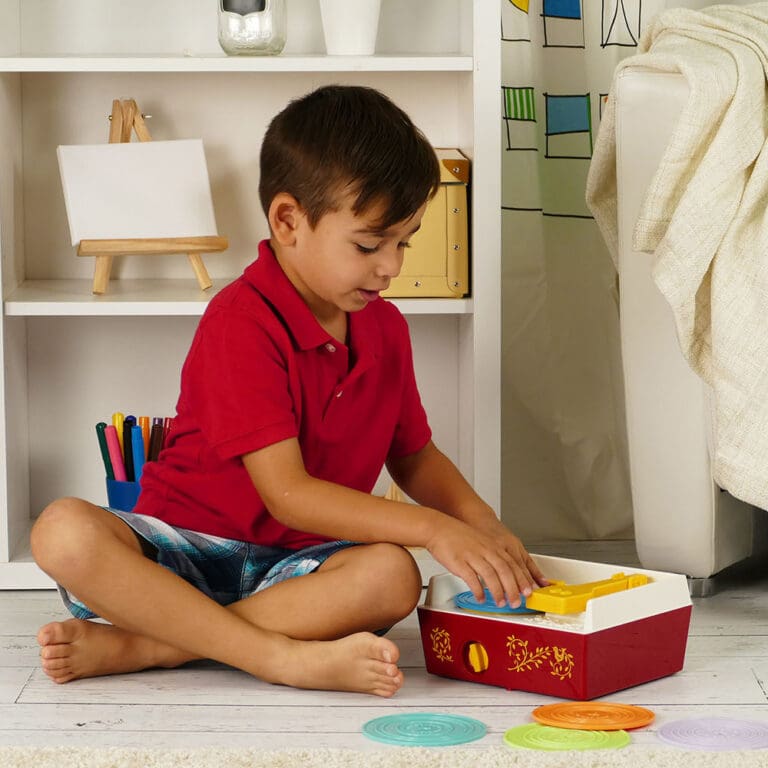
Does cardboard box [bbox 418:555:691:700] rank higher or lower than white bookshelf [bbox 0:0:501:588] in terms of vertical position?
lower

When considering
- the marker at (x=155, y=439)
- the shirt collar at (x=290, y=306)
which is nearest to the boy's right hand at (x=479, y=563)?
the shirt collar at (x=290, y=306)

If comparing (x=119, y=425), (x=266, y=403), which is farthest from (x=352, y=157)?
(x=119, y=425)

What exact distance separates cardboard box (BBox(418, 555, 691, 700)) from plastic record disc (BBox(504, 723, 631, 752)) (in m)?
0.09

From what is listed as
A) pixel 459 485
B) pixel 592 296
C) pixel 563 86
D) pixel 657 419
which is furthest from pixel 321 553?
pixel 563 86

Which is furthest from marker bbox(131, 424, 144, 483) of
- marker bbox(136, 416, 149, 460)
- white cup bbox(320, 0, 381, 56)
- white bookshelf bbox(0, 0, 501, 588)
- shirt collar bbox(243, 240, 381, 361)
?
white cup bbox(320, 0, 381, 56)

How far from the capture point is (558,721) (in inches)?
42.0

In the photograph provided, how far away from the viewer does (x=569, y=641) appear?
44.3 inches

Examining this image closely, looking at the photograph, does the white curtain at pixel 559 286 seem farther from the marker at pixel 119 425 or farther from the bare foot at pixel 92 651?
the bare foot at pixel 92 651

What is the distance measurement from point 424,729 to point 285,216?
508 millimetres

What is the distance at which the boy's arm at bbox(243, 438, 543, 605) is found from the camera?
1153mm

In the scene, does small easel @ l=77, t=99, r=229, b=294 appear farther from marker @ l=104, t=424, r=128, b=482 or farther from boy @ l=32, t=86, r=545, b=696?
boy @ l=32, t=86, r=545, b=696

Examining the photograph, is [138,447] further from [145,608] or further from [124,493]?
[145,608]

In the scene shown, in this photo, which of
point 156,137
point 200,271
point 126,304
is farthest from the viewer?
point 156,137

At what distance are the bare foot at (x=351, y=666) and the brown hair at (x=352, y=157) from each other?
385 millimetres
